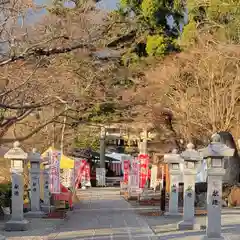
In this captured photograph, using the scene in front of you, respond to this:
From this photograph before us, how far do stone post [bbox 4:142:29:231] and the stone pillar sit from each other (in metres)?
2.51

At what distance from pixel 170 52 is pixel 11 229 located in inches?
862

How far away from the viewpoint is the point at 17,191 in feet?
41.4

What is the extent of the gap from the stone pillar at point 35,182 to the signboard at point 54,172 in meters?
1.56

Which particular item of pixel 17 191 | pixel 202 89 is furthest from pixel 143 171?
pixel 17 191

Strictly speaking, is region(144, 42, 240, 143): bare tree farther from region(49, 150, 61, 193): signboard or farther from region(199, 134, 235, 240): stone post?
region(199, 134, 235, 240): stone post

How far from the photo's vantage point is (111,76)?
102ft

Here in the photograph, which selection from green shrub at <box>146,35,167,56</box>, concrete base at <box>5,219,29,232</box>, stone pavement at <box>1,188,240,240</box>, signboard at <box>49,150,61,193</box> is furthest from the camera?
green shrub at <box>146,35,167,56</box>

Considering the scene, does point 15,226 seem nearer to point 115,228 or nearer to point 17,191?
point 17,191

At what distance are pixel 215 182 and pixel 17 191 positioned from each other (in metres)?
5.28

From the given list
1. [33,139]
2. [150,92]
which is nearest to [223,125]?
[150,92]

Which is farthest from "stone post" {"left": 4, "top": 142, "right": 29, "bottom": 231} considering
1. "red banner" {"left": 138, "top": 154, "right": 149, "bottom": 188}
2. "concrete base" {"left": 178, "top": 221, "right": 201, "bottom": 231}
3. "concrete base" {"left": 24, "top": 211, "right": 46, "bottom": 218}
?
"red banner" {"left": 138, "top": 154, "right": 149, "bottom": 188}

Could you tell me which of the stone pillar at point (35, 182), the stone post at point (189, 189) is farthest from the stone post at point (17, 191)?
the stone post at point (189, 189)

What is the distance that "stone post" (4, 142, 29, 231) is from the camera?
12.5 metres

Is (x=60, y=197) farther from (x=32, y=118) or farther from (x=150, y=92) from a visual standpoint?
(x=150, y=92)
